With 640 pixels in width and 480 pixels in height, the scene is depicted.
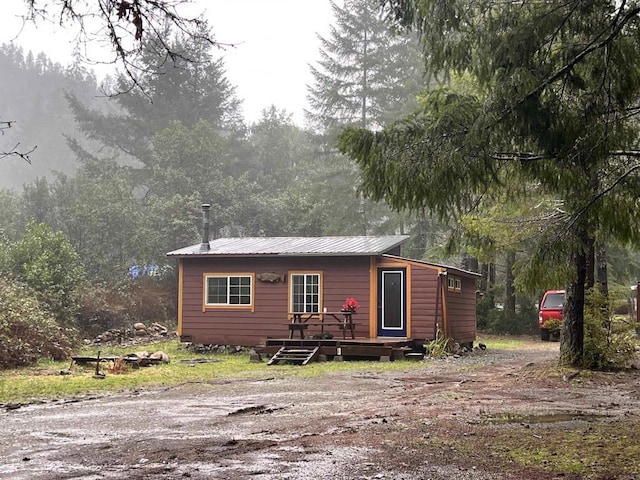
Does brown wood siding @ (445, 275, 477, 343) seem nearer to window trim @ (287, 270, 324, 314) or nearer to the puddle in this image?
window trim @ (287, 270, 324, 314)

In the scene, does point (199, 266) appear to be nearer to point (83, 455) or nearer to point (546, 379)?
point (546, 379)

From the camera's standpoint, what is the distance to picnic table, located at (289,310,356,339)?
661 inches

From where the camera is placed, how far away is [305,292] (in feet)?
61.3

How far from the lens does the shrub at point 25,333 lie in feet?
47.9

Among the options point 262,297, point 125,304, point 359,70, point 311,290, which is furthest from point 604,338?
point 359,70

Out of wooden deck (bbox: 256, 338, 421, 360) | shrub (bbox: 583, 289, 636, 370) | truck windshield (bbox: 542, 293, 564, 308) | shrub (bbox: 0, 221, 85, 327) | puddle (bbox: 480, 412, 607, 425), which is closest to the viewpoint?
puddle (bbox: 480, 412, 607, 425)

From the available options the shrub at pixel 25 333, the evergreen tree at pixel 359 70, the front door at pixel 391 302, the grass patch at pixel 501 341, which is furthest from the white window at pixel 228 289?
the evergreen tree at pixel 359 70

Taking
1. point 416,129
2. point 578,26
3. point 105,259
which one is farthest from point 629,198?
point 105,259

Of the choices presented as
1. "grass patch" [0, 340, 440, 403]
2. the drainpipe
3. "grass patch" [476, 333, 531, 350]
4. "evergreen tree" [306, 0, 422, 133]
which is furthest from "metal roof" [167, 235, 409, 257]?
"evergreen tree" [306, 0, 422, 133]

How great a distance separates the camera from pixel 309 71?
38.9 metres

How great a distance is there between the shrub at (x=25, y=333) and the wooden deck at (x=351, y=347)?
4804 mm

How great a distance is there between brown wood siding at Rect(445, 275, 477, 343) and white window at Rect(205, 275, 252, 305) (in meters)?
5.37

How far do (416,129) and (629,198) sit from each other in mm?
2097

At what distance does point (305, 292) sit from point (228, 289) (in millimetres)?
2252
